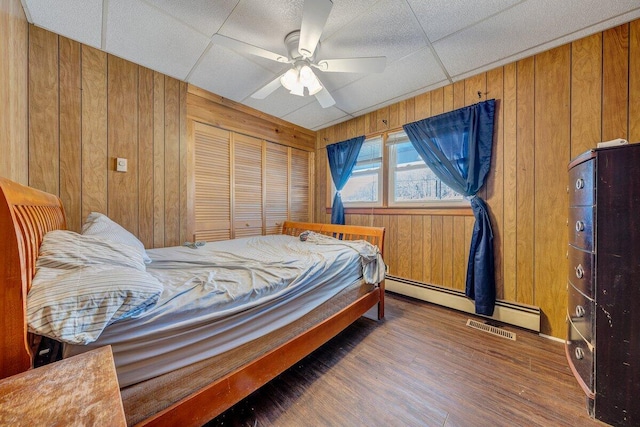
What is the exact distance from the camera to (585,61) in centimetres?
179

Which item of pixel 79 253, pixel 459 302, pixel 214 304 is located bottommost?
pixel 459 302

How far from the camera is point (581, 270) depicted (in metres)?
1.33

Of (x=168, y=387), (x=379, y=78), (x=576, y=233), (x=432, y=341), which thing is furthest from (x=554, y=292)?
(x=168, y=387)

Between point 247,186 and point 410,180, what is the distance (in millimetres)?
2080

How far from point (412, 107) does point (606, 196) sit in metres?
1.99

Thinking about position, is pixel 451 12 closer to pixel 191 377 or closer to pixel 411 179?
pixel 411 179

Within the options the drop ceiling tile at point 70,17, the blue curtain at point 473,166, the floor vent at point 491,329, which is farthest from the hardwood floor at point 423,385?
the drop ceiling tile at point 70,17

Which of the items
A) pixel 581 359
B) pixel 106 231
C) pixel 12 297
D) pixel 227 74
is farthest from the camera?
pixel 227 74

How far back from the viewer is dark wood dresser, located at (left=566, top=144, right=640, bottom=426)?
1.11 metres

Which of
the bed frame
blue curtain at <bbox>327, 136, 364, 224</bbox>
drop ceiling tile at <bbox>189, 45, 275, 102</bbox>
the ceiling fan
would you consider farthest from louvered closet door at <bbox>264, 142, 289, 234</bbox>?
the bed frame

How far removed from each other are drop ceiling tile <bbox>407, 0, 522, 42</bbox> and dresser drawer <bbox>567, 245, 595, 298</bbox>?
1634 mm

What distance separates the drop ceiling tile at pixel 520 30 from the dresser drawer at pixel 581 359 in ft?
6.77

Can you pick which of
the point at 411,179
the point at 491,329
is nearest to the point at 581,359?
the point at 491,329

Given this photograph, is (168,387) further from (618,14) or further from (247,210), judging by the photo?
(618,14)
